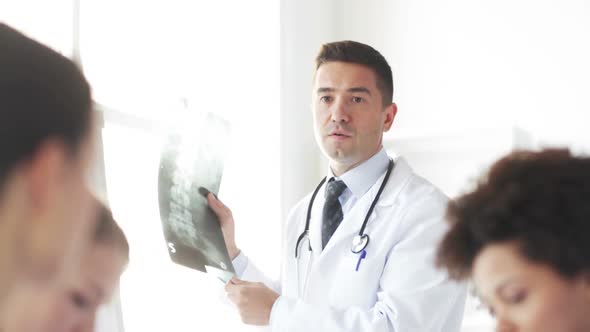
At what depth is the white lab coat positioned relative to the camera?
4.83 feet

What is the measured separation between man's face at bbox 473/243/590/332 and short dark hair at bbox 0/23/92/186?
32cm

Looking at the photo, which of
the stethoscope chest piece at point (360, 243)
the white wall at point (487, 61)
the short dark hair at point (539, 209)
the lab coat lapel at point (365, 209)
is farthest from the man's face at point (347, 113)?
the short dark hair at point (539, 209)

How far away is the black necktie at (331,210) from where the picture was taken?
170cm

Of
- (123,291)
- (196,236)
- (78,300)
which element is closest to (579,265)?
(78,300)

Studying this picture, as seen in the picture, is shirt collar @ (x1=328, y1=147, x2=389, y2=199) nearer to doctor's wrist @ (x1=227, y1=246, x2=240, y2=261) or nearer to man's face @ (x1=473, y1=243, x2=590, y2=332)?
doctor's wrist @ (x1=227, y1=246, x2=240, y2=261)

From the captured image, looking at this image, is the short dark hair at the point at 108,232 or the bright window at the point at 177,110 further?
the bright window at the point at 177,110

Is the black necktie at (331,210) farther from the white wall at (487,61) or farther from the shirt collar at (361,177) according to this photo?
the white wall at (487,61)

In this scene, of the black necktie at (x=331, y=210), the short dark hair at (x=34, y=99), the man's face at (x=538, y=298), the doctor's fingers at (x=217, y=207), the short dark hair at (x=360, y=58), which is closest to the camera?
the short dark hair at (x=34, y=99)

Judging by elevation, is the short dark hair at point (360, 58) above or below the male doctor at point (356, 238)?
above

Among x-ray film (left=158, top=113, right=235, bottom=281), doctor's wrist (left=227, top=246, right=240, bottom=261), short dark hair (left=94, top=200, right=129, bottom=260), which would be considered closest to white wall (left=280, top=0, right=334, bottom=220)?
doctor's wrist (left=227, top=246, right=240, bottom=261)

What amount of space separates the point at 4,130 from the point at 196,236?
38.4 inches

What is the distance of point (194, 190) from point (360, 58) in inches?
28.2

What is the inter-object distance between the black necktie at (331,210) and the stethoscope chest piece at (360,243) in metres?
0.11

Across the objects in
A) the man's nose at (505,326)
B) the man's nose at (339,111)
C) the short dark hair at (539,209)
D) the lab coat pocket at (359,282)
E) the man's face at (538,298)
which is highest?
the short dark hair at (539,209)
